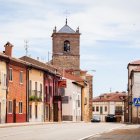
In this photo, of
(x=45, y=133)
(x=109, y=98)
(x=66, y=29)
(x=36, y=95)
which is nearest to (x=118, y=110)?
(x=109, y=98)

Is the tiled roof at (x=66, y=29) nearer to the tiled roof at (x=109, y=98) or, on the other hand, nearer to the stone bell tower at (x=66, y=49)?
the stone bell tower at (x=66, y=49)

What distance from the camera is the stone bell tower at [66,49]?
12938 centimetres

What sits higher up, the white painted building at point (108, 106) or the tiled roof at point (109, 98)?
the tiled roof at point (109, 98)

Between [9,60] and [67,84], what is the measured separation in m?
32.6

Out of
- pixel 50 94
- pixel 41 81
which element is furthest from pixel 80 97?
pixel 41 81

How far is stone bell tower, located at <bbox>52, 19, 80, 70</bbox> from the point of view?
129375mm

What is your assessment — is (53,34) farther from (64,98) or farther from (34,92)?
(34,92)

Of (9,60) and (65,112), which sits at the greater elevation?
(9,60)

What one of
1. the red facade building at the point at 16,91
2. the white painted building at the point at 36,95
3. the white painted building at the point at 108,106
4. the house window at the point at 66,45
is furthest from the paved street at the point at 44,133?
the white painted building at the point at 108,106

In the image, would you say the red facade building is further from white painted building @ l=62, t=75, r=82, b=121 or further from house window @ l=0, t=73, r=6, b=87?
white painted building @ l=62, t=75, r=82, b=121

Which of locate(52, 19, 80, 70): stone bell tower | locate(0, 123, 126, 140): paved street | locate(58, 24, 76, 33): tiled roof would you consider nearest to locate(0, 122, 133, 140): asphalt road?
locate(0, 123, 126, 140): paved street

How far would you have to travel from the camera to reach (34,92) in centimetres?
7050

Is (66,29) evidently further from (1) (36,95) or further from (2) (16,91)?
(2) (16,91)

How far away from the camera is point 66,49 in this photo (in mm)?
132500
